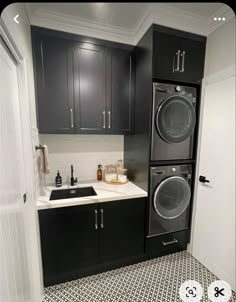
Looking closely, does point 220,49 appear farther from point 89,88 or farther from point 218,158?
point 89,88

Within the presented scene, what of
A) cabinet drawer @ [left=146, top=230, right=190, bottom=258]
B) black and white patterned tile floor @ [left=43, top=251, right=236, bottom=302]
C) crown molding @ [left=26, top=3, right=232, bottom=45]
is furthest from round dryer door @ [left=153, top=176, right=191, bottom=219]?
crown molding @ [left=26, top=3, right=232, bottom=45]

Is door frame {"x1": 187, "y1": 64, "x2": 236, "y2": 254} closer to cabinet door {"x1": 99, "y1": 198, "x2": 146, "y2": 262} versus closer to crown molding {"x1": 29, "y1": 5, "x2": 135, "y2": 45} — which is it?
cabinet door {"x1": 99, "y1": 198, "x2": 146, "y2": 262}

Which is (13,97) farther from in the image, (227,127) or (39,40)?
(227,127)

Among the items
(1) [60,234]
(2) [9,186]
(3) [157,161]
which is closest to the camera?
(2) [9,186]

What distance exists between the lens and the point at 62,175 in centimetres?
205

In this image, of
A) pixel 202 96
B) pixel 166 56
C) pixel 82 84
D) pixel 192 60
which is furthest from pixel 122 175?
pixel 192 60

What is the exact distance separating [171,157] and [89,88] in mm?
1182

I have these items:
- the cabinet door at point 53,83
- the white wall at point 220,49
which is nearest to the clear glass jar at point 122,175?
the cabinet door at point 53,83

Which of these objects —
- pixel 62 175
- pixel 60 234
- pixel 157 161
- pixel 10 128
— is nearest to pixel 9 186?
pixel 10 128

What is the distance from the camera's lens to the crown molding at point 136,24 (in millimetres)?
1460

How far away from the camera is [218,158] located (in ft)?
4.90

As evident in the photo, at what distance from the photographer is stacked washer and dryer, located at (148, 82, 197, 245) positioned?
1646 millimetres

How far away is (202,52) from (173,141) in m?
1.01

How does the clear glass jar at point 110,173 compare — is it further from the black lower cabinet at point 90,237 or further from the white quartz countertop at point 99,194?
the black lower cabinet at point 90,237
